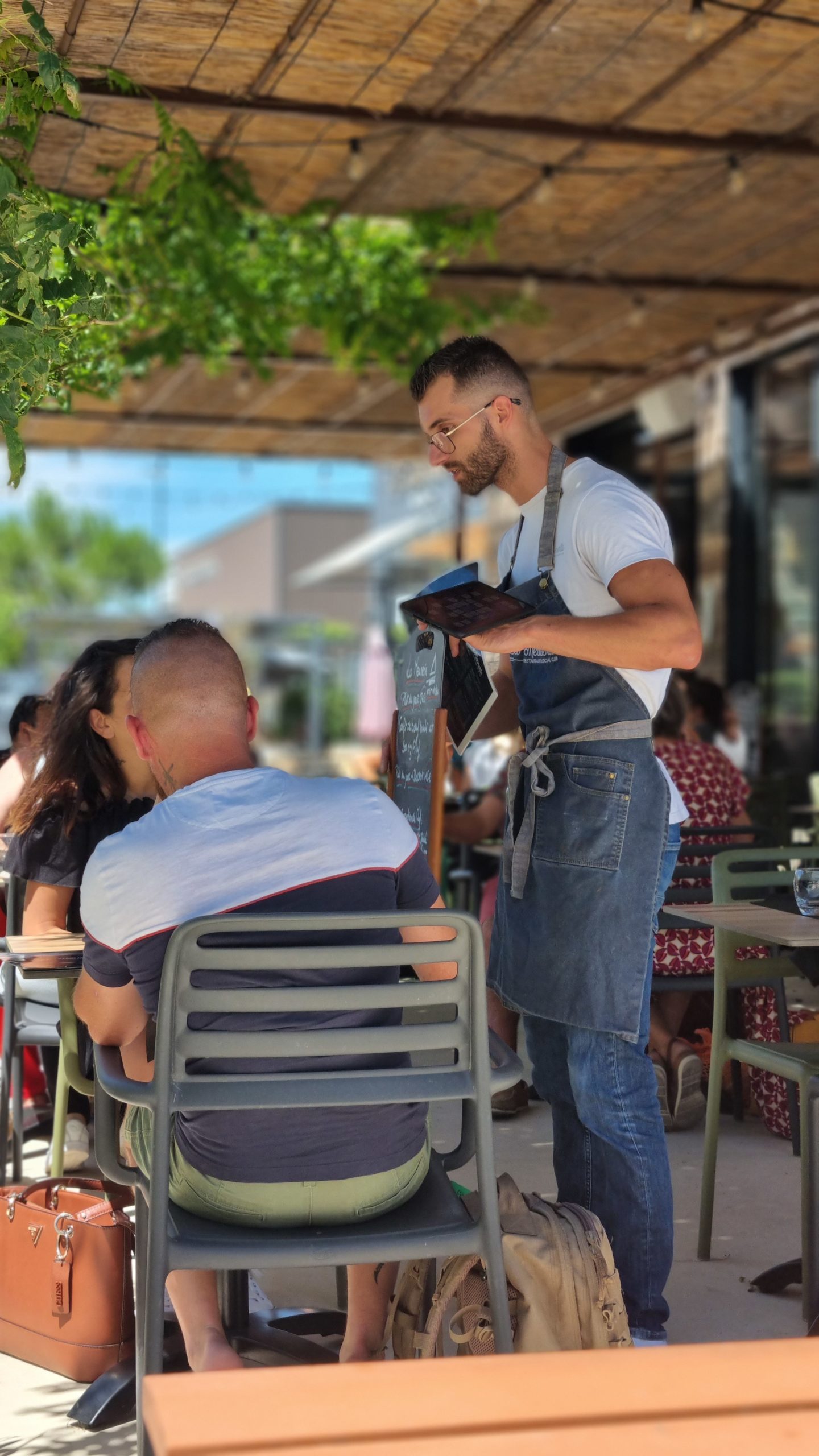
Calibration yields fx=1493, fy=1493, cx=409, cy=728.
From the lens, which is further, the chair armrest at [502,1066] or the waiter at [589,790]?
the waiter at [589,790]

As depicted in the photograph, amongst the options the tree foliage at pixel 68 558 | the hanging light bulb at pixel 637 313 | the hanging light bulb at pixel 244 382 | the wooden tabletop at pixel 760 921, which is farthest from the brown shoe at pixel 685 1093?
the tree foliage at pixel 68 558

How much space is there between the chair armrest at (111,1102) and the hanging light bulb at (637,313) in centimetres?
618

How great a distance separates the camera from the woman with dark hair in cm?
333

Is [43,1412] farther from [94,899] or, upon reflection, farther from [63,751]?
[63,751]

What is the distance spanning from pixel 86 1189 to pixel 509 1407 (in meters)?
1.79

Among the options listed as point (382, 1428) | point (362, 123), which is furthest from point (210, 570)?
point (382, 1428)

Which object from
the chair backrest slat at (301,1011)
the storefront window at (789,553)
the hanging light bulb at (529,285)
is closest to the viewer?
the chair backrest slat at (301,1011)

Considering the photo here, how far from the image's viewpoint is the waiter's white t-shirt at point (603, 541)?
249 cm

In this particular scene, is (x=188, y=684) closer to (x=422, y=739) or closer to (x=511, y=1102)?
(x=422, y=739)

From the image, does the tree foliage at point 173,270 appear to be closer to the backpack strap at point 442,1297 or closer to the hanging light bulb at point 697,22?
the hanging light bulb at point 697,22

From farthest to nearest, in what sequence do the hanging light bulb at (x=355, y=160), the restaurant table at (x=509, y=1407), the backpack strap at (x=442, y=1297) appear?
the hanging light bulb at (x=355, y=160) < the backpack strap at (x=442, y=1297) < the restaurant table at (x=509, y=1407)

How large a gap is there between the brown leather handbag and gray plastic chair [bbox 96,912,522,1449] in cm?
63

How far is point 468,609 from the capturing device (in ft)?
8.07

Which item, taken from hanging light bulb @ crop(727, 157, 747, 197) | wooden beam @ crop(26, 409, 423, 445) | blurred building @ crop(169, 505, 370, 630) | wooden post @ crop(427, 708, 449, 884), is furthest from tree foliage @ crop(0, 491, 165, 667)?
wooden post @ crop(427, 708, 449, 884)
